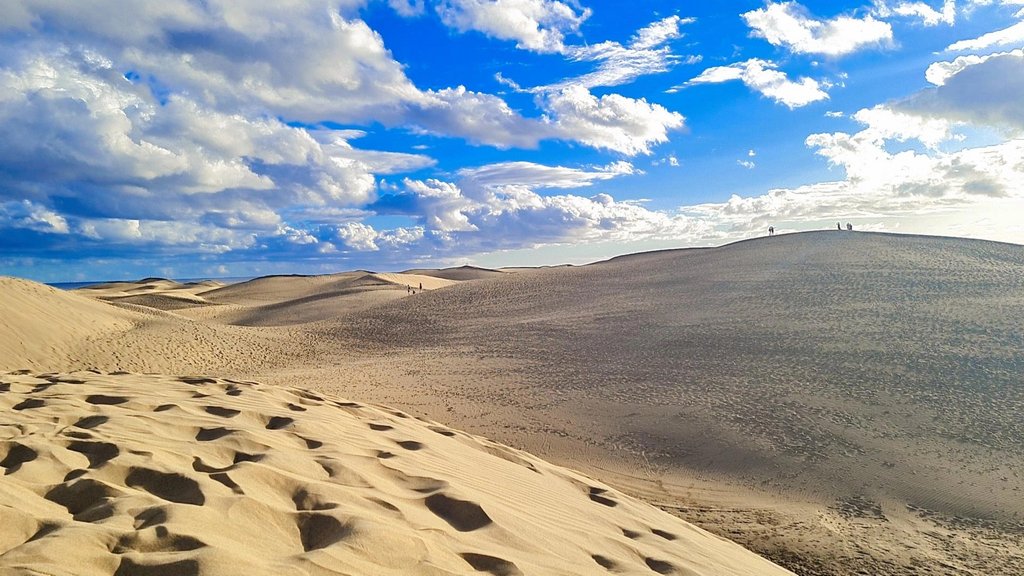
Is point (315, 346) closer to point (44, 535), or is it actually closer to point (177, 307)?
point (44, 535)

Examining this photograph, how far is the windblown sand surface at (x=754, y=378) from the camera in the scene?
7637 millimetres

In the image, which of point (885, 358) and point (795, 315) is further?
point (795, 315)

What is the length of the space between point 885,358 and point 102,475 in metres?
14.9

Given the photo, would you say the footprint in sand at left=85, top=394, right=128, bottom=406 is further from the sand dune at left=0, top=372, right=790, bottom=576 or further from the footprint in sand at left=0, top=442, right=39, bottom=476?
the footprint in sand at left=0, top=442, right=39, bottom=476

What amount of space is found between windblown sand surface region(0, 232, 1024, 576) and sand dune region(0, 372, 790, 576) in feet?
8.18

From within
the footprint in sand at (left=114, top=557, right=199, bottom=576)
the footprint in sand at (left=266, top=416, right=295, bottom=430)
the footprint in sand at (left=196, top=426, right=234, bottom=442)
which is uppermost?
the footprint in sand at (left=114, top=557, right=199, bottom=576)

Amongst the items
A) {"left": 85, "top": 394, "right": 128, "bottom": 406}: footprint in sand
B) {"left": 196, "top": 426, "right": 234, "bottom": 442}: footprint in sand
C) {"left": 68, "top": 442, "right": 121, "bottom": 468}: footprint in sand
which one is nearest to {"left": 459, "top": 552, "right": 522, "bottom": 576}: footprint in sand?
{"left": 68, "top": 442, "right": 121, "bottom": 468}: footprint in sand

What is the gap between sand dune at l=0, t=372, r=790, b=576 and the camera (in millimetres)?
2801

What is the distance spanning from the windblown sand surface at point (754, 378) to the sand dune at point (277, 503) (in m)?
2.49

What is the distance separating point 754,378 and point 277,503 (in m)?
11.9

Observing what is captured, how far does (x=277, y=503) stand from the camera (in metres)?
3.62

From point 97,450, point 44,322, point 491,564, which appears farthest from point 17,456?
point 44,322

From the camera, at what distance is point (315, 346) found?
2358 centimetres

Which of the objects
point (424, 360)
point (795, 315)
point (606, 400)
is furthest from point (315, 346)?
point (795, 315)
